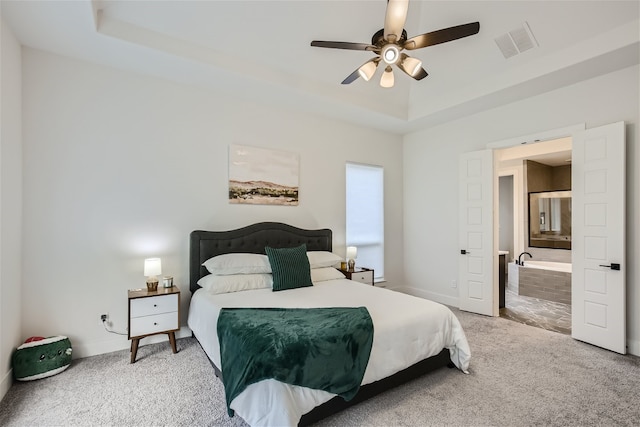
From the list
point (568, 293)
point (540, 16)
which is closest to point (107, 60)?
point (540, 16)

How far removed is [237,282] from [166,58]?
7.75 ft

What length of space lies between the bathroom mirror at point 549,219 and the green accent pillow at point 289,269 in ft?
19.2

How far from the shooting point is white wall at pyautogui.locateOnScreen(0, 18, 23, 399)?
2.38 metres

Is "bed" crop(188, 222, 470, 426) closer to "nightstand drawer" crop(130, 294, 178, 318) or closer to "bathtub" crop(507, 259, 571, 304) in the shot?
"nightstand drawer" crop(130, 294, 178, 318)

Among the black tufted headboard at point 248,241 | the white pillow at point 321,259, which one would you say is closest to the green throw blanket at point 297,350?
the black tufted headboard at point 248,241

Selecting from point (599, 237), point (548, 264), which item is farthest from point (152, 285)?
point (548, 264)

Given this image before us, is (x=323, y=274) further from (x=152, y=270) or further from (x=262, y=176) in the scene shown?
(x=152, y=270)

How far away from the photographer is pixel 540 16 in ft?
9.79

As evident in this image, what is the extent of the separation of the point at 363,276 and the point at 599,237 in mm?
2707

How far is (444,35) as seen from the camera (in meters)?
2.31

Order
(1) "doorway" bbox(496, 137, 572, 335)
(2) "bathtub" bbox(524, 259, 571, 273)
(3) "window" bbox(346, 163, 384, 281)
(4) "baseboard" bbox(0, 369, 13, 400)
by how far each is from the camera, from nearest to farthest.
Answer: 1. (4) "baseboard" bbox(0, 369, 13, 400)
2. (1) "doorway" bbox(496, 137, 572, 335)
3. (3) "window" bbox(346, 163, 384, 281)
4. (2) "bathtub" bbox(524, 259, 571, 273)

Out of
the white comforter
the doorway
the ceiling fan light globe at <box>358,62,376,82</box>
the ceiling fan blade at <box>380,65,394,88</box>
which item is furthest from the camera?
the doorway

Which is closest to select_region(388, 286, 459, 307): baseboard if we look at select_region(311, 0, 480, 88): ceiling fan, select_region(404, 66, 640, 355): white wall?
select_region(404, 66, 640, 355): white wall

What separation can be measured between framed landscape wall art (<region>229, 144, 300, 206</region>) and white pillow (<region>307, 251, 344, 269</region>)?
2.68ft
